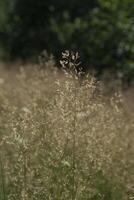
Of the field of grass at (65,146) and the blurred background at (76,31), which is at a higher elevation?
the blurred background at (76,31)

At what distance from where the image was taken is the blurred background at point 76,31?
1030 centimetres

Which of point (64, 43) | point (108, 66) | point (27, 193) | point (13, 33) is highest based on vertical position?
point (13, 33)

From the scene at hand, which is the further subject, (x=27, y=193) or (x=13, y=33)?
(x=13, y=33)

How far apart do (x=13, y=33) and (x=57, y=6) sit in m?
1.70

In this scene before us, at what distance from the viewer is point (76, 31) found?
13.9 meters

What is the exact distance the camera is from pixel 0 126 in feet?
15.1

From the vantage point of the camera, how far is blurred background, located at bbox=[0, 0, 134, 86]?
10.3 meters

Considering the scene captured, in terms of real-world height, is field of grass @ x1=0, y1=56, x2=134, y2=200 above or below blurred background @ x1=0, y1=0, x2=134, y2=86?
below

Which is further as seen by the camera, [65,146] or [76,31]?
[76,31]

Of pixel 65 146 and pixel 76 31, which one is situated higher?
pixel 76 31

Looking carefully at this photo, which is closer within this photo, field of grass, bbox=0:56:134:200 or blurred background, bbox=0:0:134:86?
field of grass, bbox=0:56:134:200

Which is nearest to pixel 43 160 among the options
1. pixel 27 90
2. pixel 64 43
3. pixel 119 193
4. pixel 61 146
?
pixel 61 146

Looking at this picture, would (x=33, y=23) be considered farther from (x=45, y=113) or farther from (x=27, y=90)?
(x=45, y=113)

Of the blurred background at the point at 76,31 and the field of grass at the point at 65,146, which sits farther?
the blurred background at the point at 76,31
